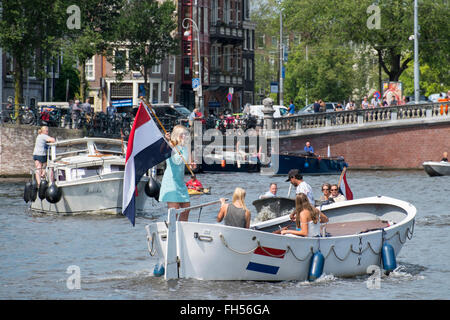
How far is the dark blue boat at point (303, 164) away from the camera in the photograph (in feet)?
156

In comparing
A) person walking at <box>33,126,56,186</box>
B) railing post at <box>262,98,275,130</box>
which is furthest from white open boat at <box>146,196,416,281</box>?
railing post at <box>262,98,275,130</box>

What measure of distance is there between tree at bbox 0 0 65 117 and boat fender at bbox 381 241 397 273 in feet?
89.7

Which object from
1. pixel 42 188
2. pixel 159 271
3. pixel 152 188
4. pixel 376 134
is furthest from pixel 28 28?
pixel 159 271

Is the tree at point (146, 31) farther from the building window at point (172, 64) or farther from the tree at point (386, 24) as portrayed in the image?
the building window at point (172, 64)

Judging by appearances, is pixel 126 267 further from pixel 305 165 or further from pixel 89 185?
pixel 305 165

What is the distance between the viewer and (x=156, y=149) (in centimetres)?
1767

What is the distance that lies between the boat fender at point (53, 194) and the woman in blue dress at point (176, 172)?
10115 millimetres

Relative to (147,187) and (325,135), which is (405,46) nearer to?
(325,135)

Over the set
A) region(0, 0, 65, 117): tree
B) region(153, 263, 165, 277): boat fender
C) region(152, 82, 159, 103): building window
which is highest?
region(0, 0, 65, 117): tree

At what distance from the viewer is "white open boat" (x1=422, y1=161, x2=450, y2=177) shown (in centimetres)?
4688

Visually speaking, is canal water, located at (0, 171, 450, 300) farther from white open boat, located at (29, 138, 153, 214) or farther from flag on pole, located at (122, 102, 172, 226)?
flag on pole, located at (122, 102, 172, 226)

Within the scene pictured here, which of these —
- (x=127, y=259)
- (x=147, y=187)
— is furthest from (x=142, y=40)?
(x=127, y=259)
